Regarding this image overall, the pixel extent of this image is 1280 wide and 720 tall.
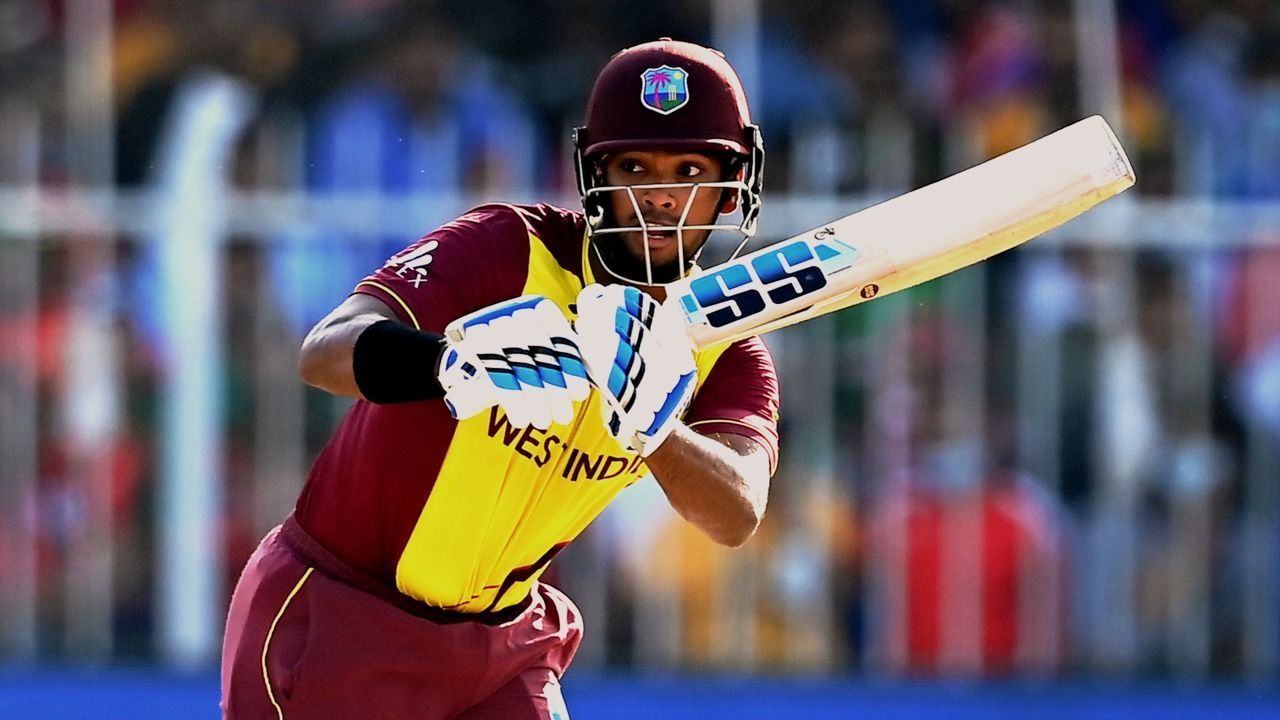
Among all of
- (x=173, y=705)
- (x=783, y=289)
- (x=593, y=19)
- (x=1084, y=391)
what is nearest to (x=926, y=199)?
(x=783, y=289)

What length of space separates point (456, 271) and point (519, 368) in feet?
1.74

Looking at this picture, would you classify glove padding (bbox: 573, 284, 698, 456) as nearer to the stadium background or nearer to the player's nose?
the player's nose

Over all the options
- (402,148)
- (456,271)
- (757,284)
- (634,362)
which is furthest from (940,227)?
(402,148)

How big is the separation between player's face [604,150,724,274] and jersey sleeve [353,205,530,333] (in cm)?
20

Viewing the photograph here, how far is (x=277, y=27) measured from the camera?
7.67 meters

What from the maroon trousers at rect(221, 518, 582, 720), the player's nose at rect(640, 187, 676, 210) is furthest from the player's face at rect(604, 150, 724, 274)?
the maroon trousers at rect(221, 518, 582, 720)

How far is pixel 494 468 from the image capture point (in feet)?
12.8

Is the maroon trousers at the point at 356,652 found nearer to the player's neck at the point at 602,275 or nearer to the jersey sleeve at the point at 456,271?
the jersey sleeve at the point at 456,271

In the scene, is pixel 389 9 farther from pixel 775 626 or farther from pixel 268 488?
pixel 775 626

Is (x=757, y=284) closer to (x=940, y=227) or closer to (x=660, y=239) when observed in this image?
(x=660, y=239)

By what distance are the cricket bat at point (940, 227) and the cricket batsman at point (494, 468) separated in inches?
7.0

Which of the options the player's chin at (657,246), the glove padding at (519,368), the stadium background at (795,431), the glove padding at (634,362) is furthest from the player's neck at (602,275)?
the stadium background at (795,431)

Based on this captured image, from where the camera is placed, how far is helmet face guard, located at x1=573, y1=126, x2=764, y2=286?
3.80 metres

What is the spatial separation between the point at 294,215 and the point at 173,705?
1529 mm
